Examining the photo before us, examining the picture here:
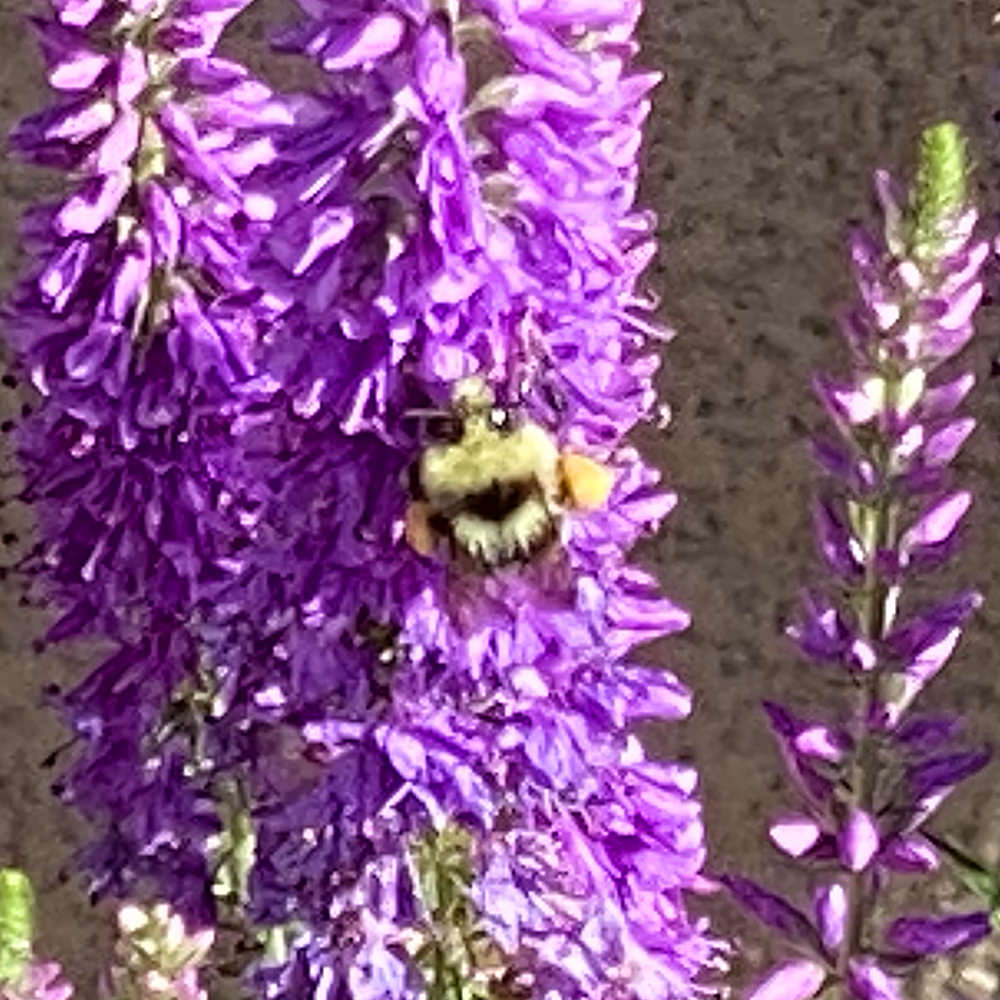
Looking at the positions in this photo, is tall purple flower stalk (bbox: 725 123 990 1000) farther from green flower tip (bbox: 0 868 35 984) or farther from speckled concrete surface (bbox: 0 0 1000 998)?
speckled concrete surface (bbox: 0 0 1000 998)

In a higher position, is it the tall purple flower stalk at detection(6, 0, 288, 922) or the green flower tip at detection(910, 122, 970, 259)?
the green flower tip at detection(910, 122, 970, 259)

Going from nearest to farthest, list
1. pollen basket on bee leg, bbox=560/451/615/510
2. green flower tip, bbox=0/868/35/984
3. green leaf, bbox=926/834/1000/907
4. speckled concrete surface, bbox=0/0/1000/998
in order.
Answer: green flower tip, bbox=0/868/35/984 → pollen basket on bee leg, bbox=560/451/615/510 → green leaf, bbox=926/834/1000/907 → speckled concrete surface, bbox=0/0/1000/998

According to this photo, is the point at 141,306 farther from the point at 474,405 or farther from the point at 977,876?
the point at 977,876

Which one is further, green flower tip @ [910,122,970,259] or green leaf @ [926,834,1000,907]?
green leaf @ [926,834,1000,907]

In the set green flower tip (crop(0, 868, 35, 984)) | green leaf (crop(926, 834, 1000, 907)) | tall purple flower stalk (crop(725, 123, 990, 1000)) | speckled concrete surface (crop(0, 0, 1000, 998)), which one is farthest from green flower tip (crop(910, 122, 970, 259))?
speckled concrete surface (crop(0, 0, 1000, 998))

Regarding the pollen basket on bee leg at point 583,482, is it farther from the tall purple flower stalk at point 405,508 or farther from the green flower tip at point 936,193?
the green flower tip at point 936,193

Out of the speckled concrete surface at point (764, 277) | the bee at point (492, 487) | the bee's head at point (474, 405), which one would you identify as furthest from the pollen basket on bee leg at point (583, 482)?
the speckled concrete surface at point (764, 277)
